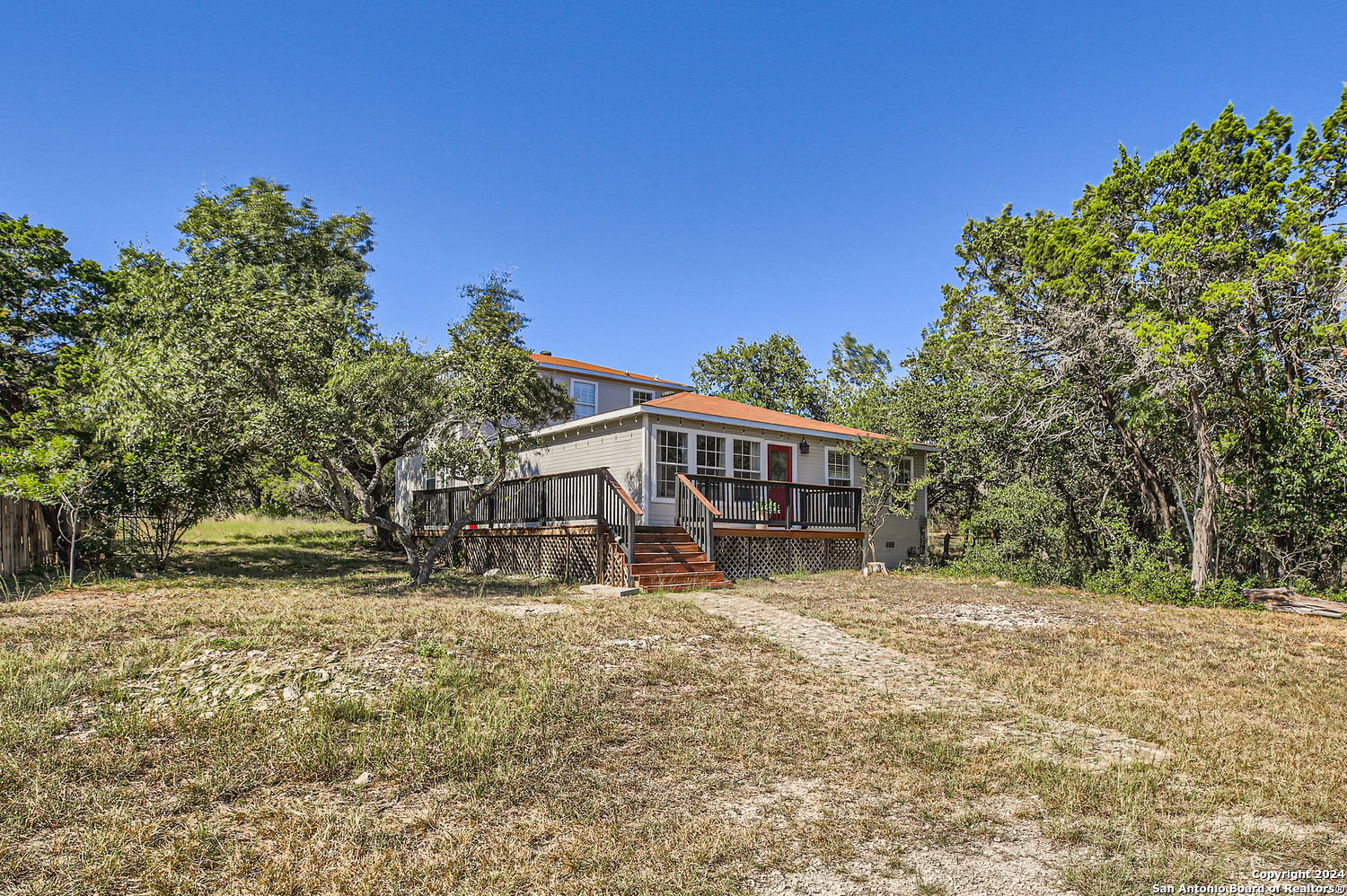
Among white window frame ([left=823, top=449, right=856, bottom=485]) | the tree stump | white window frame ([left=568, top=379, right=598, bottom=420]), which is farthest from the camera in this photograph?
white window frame ([left=568, top=379, right=598, bottom=420])

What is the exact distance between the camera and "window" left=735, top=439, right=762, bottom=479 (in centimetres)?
1686

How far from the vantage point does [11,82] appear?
12.1m

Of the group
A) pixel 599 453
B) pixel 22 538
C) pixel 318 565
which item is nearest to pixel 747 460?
pixel 599 453

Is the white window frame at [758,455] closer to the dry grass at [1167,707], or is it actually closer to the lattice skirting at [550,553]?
the lattice skirting at [550,553]

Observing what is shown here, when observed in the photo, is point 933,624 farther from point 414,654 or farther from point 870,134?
point 870,134

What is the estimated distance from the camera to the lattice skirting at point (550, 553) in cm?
1316

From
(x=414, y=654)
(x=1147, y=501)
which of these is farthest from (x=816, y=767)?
(x=1147, y=501)

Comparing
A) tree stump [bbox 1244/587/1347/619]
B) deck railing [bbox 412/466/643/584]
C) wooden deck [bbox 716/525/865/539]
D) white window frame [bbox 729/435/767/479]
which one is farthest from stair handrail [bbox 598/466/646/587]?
tree stump [bbox 1244/587/1347/619]

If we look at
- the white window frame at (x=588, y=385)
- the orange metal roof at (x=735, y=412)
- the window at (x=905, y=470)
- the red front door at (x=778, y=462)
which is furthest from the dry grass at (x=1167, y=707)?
the white window frame at (x=588, y=385)

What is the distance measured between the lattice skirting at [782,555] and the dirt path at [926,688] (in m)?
4.54

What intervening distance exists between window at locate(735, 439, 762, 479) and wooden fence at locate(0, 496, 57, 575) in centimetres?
1315

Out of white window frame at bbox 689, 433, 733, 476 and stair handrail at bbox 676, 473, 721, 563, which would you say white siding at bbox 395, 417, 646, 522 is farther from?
white window frame at bbox 689, 433, 733, 476

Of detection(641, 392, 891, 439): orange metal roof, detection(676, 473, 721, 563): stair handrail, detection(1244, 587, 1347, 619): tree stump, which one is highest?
detection(641, 392, 891, 439): orange metal roof

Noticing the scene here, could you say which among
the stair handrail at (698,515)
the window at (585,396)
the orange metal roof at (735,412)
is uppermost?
the window at (585,396)
